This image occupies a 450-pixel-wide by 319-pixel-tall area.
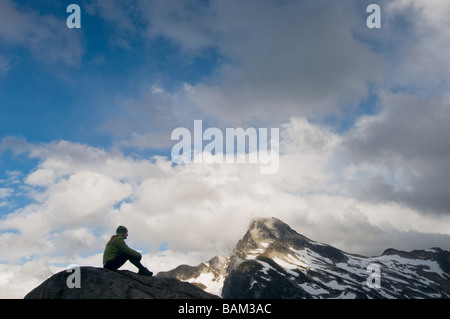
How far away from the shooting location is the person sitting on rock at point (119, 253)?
17.3 m

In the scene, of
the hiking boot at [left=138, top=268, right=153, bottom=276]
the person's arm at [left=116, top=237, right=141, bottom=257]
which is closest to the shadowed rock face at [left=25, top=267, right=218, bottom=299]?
the hiking boot at [left=138, top=268, right=153, bottom=276]

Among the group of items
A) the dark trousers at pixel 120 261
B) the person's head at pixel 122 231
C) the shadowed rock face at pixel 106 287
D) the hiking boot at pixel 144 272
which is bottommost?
the shadowed rock face at pixel 106 287

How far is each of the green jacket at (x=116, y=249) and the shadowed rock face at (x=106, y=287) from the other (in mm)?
976

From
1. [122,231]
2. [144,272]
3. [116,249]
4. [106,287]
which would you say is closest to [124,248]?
[116,249]

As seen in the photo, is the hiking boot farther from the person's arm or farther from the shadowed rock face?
the person's arm

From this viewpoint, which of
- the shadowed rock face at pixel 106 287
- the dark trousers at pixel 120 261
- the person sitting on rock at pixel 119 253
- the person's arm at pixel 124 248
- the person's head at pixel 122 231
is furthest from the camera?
the person's head at pixel 122 231

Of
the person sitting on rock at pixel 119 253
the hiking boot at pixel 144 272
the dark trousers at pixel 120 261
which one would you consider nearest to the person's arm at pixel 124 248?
the person sitting on rock at pixel 119 253

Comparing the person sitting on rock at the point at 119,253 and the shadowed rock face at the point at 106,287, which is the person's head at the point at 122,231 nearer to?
the person sitting on rock at the point at 119,253

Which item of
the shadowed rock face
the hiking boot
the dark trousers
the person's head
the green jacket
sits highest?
the person's head

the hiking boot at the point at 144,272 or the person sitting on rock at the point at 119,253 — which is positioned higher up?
the person sitting on rock at the point at 119,253

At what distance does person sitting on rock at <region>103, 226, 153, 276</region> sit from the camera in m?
17.3

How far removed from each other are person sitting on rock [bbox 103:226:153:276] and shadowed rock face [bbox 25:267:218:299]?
0.63 meters

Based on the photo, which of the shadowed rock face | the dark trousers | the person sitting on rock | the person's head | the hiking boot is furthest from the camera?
the hiking boot
